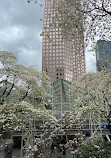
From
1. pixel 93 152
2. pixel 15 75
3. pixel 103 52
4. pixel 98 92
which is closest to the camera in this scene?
pixel 93 152

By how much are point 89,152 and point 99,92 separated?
784 cm

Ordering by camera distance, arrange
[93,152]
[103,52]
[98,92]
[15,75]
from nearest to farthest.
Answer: [93,152] → [103,52] → [15,75] → [98,92]

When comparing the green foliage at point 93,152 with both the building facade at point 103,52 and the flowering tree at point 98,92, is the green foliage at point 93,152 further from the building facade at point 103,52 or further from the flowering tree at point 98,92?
the building facade at point 103,52

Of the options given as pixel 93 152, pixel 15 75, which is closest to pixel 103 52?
pixel 93 152

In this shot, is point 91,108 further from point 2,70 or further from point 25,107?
point 2,70

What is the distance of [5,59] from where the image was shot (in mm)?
12023

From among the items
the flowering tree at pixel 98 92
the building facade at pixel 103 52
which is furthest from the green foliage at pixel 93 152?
the building facade at pixel 103 52

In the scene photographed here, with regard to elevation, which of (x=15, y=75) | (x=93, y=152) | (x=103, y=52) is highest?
(x=103, y=52)

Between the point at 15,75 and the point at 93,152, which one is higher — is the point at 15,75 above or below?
above

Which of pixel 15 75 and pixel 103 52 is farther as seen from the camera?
pixel 15 75

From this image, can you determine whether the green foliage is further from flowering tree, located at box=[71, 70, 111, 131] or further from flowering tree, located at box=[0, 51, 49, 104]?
flowering tree, located at box=[0, 51, 49, 104]

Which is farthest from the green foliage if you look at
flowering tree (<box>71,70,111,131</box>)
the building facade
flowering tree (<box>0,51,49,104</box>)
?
flowering tree (<box>0,51,49,104</box>)

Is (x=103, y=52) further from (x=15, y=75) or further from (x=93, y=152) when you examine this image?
(x=15, y=75)

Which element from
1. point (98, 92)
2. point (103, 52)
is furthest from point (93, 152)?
point (98, 92)
